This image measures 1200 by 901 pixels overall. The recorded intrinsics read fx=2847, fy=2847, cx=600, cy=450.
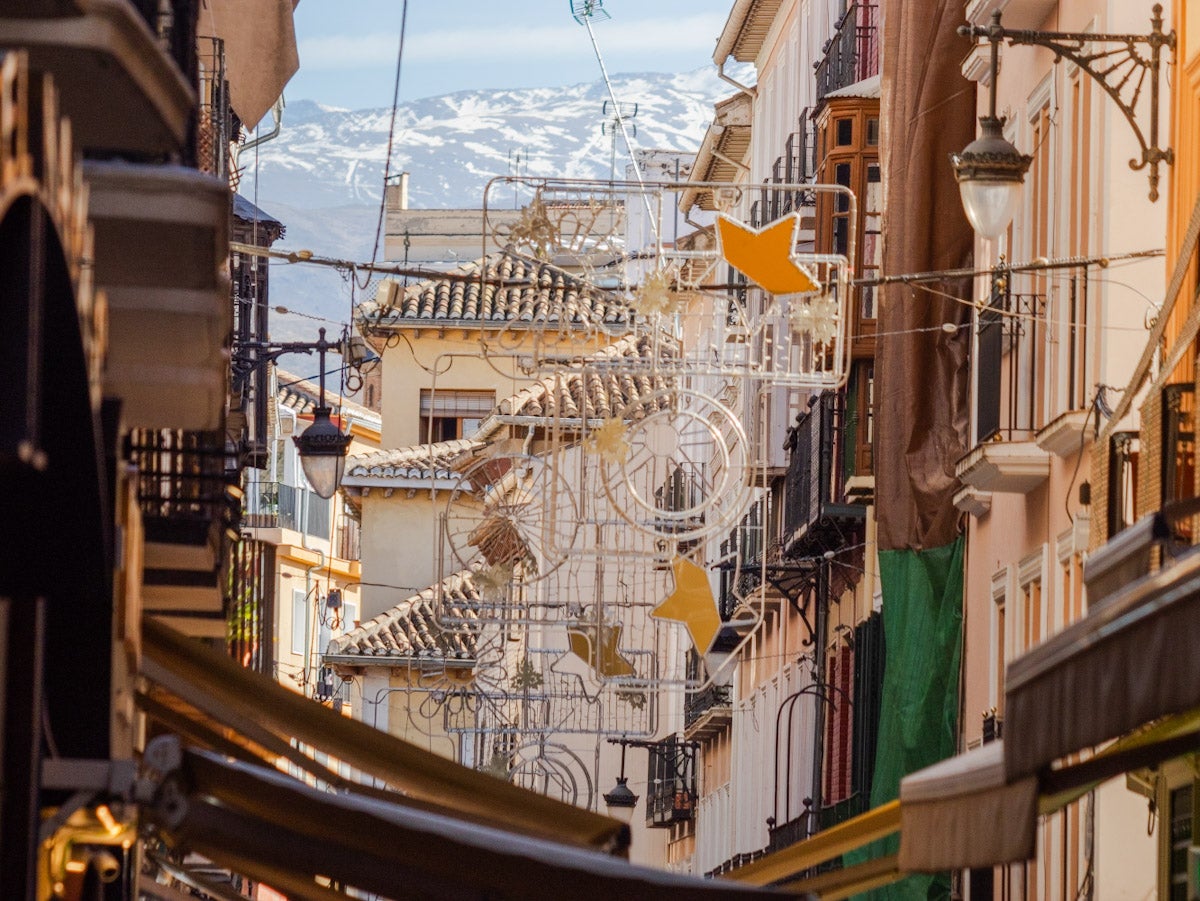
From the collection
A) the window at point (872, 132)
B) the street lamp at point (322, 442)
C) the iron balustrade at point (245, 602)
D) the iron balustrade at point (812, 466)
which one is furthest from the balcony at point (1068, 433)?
the window at point (872, 132)

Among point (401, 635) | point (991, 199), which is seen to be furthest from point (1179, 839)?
point (401, 635)

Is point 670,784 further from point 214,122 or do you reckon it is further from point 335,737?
point 335,737

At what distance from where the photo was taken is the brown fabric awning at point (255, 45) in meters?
21.6

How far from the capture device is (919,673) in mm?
22688

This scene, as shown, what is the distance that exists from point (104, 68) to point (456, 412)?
58.8 metres

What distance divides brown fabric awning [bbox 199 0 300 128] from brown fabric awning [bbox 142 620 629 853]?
10.5m

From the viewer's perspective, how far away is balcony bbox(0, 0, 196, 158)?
6.71 metres

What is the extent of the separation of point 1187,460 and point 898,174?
29.9 feet

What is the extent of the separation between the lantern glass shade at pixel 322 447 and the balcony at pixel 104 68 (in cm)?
1758

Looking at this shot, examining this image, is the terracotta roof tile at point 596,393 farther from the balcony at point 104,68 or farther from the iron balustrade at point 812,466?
the balcony at point 104,68

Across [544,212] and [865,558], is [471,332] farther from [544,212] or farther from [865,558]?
[544,212]

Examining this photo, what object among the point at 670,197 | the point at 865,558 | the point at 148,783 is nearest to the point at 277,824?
the point at 148,783

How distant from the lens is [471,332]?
193ft

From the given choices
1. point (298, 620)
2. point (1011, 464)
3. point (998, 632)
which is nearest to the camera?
point (1011, 464)
